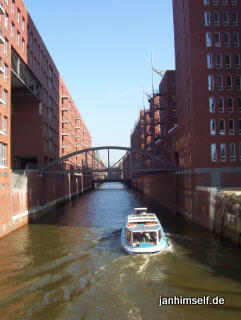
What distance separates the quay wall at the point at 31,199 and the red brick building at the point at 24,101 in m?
0.57

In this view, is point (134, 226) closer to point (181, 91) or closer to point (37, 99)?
point (181, 91)

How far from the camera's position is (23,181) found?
1331 inches

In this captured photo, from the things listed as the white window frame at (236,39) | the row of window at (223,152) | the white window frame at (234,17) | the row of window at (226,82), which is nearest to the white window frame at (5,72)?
the row of window at (226,82)

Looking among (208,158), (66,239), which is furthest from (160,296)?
(208,158)

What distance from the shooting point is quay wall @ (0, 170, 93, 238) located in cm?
2842

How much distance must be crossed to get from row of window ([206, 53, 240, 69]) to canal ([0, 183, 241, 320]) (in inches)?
819

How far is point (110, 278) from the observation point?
16.4 m

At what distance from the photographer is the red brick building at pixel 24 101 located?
A: 2831 cm

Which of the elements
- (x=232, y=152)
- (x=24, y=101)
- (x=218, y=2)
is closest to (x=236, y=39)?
(x=218, y=2)

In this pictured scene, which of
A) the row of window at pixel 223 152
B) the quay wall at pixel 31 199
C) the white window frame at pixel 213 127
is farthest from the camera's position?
the white window frame at pixel 213 127

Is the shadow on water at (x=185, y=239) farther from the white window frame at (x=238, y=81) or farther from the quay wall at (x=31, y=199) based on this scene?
the white window frame at (x=238, y=81)

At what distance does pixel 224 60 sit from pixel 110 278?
1178 inches

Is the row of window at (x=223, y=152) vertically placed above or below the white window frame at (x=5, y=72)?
below

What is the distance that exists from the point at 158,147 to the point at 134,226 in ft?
124
